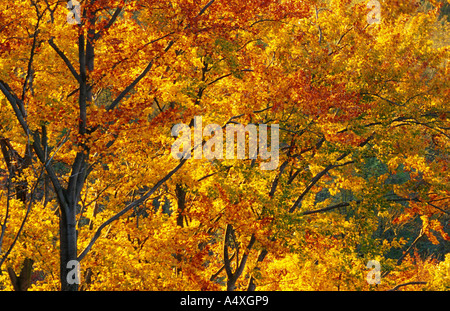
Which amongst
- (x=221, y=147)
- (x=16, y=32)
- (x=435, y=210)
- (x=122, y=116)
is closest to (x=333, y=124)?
(x=221, y=147)

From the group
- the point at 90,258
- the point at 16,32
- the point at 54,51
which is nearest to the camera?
the point at 16,32

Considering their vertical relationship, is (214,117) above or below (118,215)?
above

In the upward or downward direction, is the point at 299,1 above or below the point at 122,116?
above

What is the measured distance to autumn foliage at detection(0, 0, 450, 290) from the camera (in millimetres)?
9297

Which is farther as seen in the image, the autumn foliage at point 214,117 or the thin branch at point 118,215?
the autumn foliage at point 214,117

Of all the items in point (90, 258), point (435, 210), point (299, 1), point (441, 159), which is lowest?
point (90, 258)

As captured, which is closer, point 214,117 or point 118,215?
point 118,215

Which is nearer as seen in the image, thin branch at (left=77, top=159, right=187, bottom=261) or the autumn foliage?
thin branch at (left=77, top=159, right=187, bottom=261)

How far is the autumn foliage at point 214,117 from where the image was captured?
9.30 m

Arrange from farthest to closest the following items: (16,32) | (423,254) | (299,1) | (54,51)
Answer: (423,254)
(299,1)
(54,51)
(16,32)

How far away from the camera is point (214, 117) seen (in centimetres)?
1186

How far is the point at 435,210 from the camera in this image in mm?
12734
